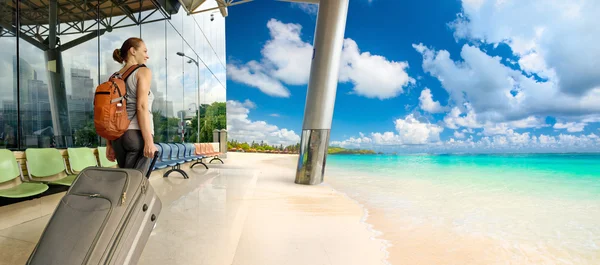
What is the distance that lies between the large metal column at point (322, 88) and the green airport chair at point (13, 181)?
16.3 ft

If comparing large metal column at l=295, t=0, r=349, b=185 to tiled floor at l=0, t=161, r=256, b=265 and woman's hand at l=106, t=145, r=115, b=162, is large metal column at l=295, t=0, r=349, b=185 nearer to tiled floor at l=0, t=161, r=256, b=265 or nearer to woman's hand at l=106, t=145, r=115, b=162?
tiled floor at l=0, t=161, r=256, b=265

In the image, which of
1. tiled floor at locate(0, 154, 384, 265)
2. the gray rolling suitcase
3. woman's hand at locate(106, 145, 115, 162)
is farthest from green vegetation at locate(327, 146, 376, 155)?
the gray rolling suitcase

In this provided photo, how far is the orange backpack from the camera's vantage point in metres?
1.62

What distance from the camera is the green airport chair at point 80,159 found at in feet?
13.4

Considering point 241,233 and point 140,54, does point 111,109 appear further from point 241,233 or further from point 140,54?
point 241,233

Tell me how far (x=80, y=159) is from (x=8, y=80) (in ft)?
4.93

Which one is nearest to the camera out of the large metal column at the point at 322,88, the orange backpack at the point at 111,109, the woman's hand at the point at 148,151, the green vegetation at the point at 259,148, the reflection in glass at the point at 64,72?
the orange backpack at the point at 111,109

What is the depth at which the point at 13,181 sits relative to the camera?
130 inches

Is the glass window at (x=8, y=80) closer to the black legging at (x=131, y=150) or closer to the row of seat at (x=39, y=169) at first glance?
the row of seat at (x=39, y=169)

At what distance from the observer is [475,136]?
140 ft

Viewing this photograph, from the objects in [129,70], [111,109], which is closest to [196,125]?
[129,70]

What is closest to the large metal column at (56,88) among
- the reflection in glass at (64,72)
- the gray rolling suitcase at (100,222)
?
the reflection in glass at (64,72)

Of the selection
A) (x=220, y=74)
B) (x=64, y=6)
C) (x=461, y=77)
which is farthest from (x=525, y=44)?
(x=64, y=6)

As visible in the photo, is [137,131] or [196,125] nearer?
[137,131]
